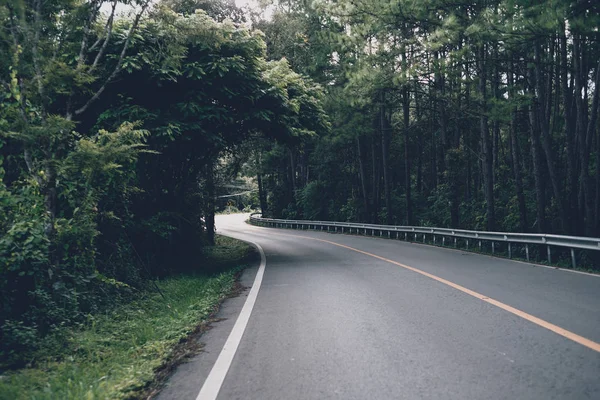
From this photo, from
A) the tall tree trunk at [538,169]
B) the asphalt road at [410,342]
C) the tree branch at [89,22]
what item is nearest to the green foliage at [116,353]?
the asphalt road at [410,342]

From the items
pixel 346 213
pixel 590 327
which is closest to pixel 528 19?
pixel 590 327

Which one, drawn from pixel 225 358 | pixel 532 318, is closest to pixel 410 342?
pixel 532 318

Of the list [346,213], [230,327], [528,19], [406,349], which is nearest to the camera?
[406,349]

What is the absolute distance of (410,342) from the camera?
5.67m

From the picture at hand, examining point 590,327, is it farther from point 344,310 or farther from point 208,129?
point 208,129

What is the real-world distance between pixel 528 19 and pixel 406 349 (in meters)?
8.79

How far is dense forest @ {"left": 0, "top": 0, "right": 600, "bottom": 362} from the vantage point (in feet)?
24.1

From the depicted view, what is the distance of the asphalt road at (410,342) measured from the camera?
4.31 meters

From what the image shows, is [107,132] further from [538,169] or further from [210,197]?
[538,169]

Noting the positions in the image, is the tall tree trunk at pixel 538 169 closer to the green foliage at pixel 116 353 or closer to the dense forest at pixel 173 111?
the dense forest at pixel 173 111

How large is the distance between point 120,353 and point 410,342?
3596 mm

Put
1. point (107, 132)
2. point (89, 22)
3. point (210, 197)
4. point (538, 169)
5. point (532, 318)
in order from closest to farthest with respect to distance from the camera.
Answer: point (532, 318) < point (107, 132) < point (89, 22) < point (538, 169) < point (210, 197)

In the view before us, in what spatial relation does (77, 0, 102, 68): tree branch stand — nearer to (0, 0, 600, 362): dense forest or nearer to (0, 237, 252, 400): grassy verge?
(0, 0, 600, 362): dense forest

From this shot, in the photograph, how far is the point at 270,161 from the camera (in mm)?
44562
